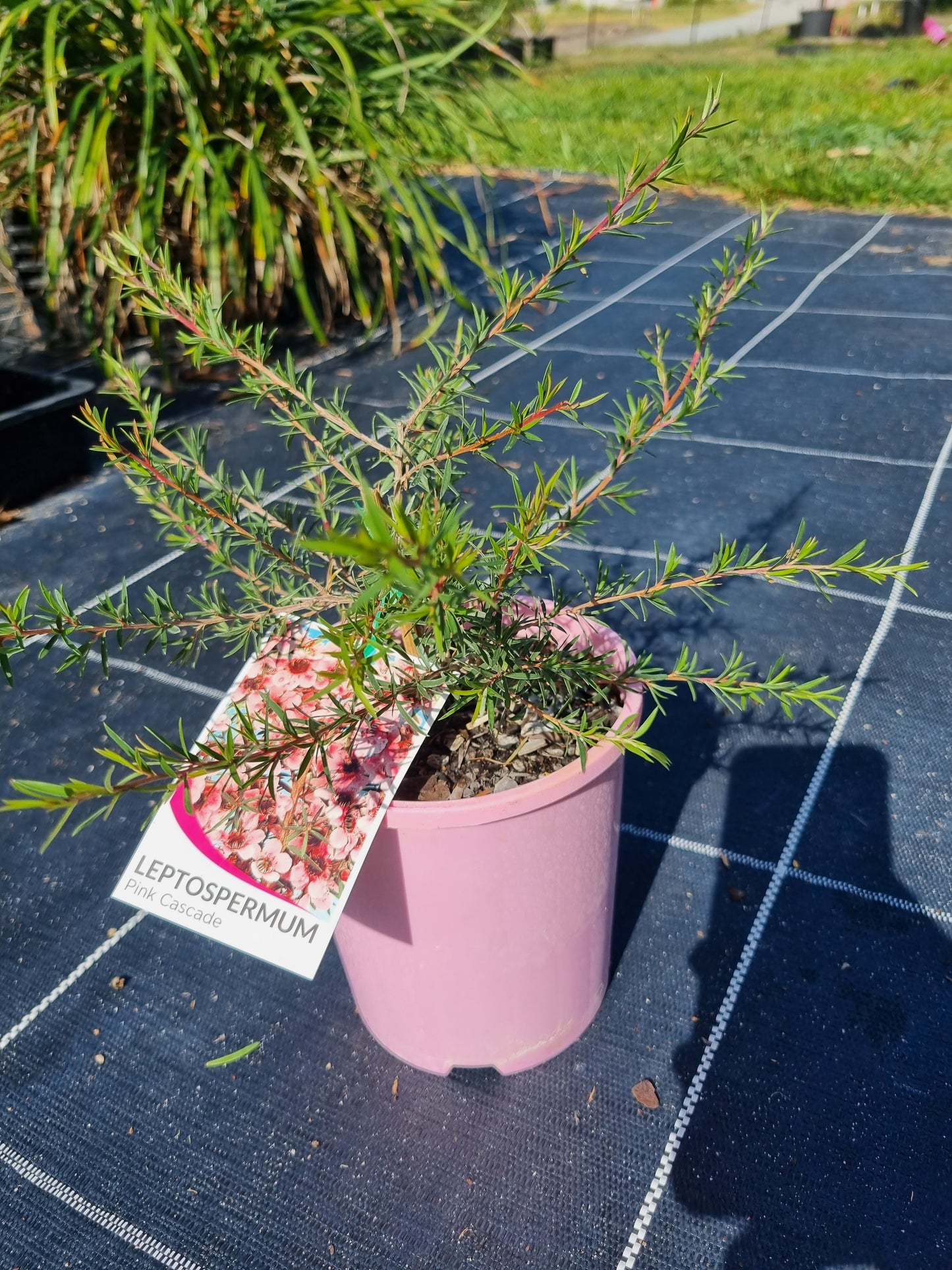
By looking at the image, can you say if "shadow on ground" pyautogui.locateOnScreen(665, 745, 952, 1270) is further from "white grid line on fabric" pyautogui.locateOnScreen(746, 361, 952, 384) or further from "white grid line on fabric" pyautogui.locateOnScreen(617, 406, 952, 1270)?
"white grid line on fabric" pyautogui.locateOnScreen(746, 361, 952, 384)

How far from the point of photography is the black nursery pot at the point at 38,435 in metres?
2.34

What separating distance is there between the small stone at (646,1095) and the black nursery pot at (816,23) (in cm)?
1724

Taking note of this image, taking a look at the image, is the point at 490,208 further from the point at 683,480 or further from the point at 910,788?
the point at 910,788

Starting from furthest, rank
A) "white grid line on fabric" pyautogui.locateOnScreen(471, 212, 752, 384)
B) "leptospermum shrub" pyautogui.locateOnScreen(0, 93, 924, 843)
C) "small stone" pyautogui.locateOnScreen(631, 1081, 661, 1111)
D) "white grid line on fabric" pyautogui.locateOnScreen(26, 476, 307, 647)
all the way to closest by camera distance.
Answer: "white grid line on fabric" pyautogui.locateOnScreen(471, 212, 752, 384) → "white grid line on fabric" pyautogui.locateOnScreen(26, 476, 307, 647) → "small stone" pyautogui.locateOnScreen(631, 1081, 661, 1111) → "leptospermum shrub" pyautogui.locateOnScreen(0, 93, 924, 843)

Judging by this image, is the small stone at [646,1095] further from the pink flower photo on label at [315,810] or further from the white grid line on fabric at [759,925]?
the pink flower photo on label at [315,810]

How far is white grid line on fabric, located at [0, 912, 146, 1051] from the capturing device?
1.18 meters

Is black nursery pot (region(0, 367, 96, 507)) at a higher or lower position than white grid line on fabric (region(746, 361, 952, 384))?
→ higher

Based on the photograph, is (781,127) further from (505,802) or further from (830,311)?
(505,802)

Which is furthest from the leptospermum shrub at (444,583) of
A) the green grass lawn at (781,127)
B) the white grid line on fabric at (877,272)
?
the white grid line on fabric at (877,272)

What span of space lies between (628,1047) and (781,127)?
6065 millimetres

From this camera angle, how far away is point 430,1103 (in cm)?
108

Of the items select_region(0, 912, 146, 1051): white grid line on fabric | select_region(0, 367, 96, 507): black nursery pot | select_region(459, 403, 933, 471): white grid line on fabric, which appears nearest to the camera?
select_region(0, 912, 146, 1051): white grid line on fabric

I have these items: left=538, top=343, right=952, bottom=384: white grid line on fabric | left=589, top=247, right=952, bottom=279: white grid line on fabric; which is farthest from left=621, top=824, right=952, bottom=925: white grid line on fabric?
left=589, top=247, right=952, bottom=279: white grid line on fabric

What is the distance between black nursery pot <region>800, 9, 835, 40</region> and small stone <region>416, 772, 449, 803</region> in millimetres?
17219
